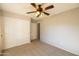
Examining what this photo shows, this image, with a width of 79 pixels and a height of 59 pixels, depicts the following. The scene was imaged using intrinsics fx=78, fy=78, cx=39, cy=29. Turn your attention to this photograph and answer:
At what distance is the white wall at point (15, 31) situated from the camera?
1103 millimetres

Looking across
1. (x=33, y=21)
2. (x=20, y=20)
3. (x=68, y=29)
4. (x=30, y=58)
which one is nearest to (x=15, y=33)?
(x=20, y=20)

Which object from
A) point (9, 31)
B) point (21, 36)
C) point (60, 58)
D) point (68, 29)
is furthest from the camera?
point (68, 29)

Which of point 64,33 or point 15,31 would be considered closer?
point 15,31

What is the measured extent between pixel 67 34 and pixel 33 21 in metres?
1.36

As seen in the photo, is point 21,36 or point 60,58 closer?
point 60,58

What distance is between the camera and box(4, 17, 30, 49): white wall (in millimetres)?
1103

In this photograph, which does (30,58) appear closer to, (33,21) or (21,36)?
(21,36)

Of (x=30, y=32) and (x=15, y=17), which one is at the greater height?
(x=15, y=17)

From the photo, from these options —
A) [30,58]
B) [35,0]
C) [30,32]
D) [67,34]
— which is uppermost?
[35,0]

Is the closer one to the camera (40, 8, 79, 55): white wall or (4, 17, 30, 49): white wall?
(4, 17, 30, 49): white wall

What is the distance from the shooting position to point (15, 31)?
1181 millimetres

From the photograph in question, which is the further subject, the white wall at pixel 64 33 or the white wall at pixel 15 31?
the white wall at pixel 64 33

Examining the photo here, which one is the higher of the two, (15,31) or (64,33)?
(15,31)

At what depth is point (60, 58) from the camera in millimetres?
754
